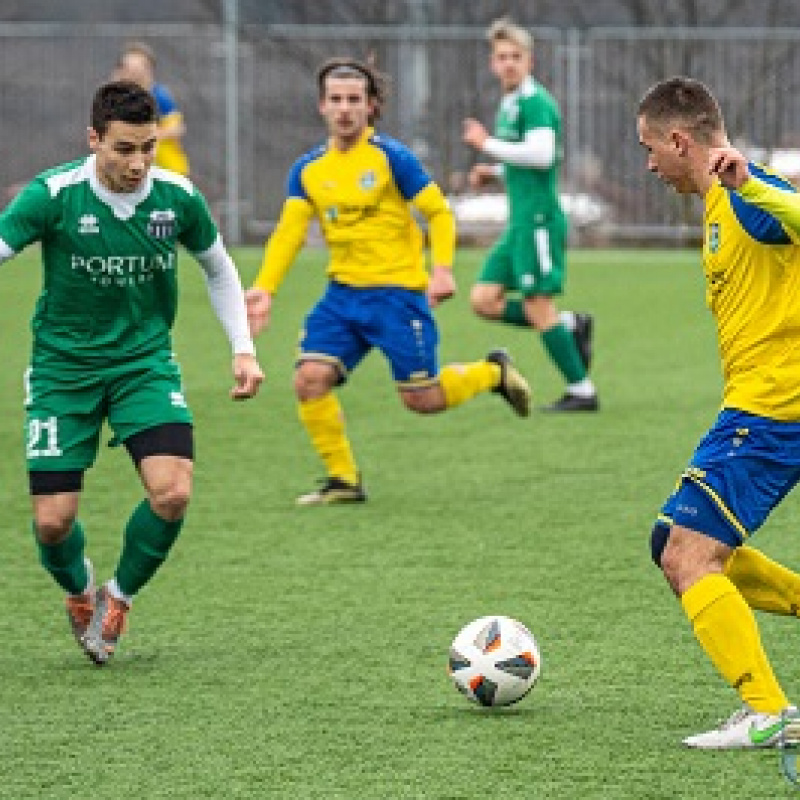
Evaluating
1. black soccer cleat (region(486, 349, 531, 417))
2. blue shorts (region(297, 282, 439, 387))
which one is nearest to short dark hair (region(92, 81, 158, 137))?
blue shorts (region(297, 282, 439, 387))

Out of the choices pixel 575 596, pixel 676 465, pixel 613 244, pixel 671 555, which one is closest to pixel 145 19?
pixel 613 244

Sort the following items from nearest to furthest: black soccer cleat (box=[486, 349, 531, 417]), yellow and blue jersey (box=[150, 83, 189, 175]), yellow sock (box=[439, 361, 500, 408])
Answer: yellow sock (box=[439, 361, 500, 408]), black soccer cleat (box=[486, 349, 531, 417]), yellow and blue jersey (box=[150, 83, 189, 175])

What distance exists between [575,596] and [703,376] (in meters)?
7.33

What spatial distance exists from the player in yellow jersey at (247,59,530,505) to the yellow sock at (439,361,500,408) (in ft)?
0.44

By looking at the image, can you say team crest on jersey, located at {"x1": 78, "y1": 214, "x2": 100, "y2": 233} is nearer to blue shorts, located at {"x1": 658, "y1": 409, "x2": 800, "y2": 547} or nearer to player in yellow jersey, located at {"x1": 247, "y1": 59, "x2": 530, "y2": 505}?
blue shorts, located at {"x1": 658, "y1": 409, "x2": 800, "y2": 547}

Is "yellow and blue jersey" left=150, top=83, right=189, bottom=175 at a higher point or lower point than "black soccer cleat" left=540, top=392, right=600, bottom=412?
higher

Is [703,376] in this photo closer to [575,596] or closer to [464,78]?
[575,596]

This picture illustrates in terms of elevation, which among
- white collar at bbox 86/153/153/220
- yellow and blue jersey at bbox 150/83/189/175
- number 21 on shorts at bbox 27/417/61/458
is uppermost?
white collar at bbox 86/153/153/220

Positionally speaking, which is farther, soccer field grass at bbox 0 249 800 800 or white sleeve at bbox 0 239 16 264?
white sleeve at bbox 0 239 16 264

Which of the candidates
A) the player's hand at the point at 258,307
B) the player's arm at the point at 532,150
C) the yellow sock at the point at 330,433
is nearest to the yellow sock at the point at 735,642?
the player's hand at the point at 258,307

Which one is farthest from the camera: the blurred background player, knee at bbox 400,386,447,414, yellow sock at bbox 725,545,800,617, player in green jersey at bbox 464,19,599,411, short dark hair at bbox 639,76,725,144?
the blurred background player

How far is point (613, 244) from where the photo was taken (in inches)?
1043

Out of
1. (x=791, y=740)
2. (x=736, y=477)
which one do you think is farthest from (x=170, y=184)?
(x=791, y=740)

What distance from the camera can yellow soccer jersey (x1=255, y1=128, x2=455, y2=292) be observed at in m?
10.1
